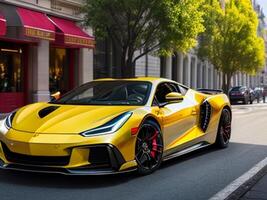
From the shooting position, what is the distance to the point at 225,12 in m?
38.0

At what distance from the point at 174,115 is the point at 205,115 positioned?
128 cm

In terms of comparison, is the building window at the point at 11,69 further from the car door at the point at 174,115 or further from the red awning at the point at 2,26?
the car door at the point at 174,115

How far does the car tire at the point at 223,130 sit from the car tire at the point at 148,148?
8.77 feet

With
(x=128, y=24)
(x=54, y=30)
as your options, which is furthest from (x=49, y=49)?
(x=128, y=24)

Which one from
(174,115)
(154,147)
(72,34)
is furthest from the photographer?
→ (72,34)

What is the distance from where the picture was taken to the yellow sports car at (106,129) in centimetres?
622

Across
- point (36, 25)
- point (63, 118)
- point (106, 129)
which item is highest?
point (36, 25)

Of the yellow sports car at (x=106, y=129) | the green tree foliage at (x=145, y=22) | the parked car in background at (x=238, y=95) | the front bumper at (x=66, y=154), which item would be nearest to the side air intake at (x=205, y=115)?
the yellow sports car at (x=106, y=129)

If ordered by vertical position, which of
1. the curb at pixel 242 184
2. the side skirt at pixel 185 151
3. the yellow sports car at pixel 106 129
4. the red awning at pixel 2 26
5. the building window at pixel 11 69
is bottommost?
the curb at pixel 242 184

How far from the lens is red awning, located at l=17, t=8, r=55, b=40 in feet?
54.9

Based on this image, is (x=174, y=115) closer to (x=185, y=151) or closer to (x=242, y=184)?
(x=185, y=151)

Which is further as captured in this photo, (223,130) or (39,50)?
(39,50)

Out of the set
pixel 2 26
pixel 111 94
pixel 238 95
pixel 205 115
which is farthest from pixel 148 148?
pixel 238 95

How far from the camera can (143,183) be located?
664 cm
